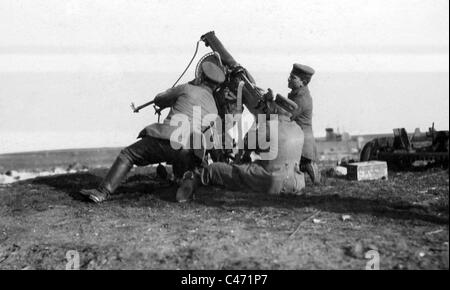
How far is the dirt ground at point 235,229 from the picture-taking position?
372cm

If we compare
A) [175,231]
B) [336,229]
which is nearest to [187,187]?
[175,231]

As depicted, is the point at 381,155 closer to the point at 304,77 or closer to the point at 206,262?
the point at 304,77

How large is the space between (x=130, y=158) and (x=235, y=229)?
8.40ft

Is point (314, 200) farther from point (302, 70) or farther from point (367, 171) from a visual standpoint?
point (302, 70)

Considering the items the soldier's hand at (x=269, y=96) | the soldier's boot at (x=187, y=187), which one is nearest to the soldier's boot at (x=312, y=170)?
the soldier's hand at (x=269, y=96)

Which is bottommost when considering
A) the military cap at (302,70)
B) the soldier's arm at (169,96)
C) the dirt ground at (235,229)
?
the dirt ground at (235,229)

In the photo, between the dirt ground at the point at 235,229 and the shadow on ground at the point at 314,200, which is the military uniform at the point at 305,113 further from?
the dirt ground at the point at 235,229

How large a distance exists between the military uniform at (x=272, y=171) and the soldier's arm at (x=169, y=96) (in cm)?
130

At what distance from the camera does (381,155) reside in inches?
410

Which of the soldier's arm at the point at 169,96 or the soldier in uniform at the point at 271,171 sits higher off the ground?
the soldier's arm at the point at 169,96

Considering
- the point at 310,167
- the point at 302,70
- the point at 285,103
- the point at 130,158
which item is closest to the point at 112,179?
the point at 130,158

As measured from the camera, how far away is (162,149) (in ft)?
21.3

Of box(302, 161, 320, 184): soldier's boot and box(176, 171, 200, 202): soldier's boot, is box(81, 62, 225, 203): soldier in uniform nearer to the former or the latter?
box(176, 171, 200, 202): soldier's boot
